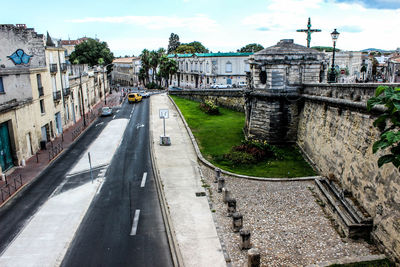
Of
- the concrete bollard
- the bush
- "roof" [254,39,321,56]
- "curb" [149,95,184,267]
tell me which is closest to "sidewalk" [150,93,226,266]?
"curb" [149,95,184,267]

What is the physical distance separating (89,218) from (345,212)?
11957mm

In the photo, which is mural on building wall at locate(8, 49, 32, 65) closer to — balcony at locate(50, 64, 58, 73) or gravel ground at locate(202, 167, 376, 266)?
balcony at locate(50, 64, 58, 73)

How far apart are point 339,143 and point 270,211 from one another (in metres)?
6.09

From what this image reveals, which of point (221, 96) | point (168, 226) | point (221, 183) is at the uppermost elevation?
point (221, 96)

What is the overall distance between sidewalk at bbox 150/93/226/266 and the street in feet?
2.38

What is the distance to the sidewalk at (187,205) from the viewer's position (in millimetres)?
12414

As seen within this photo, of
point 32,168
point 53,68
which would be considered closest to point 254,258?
point 32,168

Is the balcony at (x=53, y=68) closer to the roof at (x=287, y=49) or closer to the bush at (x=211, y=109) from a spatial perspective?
the bush at (x=211, y=109)

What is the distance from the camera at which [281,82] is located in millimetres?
25125

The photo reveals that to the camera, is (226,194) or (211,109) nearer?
(226,194)

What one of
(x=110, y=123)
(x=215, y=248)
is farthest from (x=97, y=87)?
(x=215, y=248)

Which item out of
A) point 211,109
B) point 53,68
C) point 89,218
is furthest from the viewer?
point 211,109

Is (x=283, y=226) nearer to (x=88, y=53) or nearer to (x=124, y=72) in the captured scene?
(x=88, y=53)

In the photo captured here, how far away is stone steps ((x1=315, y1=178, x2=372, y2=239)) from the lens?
1294cm
